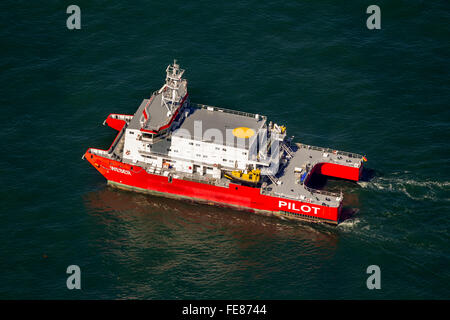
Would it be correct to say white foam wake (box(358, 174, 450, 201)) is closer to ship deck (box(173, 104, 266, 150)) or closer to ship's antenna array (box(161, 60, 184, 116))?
ship deck (box(173, 104, 266, 150))

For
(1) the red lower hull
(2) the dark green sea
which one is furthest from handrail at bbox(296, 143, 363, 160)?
(1) the red lower hull

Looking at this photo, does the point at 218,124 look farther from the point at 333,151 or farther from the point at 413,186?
the point at 413,186

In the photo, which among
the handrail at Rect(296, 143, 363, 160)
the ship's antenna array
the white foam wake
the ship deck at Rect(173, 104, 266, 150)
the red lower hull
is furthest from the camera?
the handrail at Rect(296, 143, 363, 160)

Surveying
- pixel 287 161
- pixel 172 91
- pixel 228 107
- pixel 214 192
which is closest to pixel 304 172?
pixel 287 161

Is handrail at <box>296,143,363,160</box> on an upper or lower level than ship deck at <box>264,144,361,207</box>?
upper

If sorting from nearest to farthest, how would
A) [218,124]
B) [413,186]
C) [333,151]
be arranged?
[413,186] < [218,124] < [333,151]

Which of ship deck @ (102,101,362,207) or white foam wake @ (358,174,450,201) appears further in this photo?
ship deck @ (102,101,362,207)
